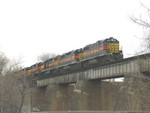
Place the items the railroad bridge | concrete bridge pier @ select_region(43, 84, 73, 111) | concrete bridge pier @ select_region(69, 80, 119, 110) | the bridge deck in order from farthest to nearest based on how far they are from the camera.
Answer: concrete bridge pier @ select_region(43, 84, 73, 111)
concrete bridge pier @ select_region(69, 80, 119, 110)
the bridge deck
the railroad bridge

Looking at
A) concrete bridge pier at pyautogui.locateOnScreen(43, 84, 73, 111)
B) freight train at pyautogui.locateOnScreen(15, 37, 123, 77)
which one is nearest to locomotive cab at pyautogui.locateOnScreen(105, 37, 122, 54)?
freight train at pyautogui.locateOnScreen(15, 37, 123, 77)

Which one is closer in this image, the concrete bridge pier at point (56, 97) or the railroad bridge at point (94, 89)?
the railroad bridge at point (94, 89)

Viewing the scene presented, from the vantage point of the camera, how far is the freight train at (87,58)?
39.9 meters

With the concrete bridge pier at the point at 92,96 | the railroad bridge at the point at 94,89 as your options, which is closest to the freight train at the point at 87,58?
the railroad bridge at the point at 94,89

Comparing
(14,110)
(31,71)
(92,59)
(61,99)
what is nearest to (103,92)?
(92,59)

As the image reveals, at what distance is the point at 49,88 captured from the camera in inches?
2061

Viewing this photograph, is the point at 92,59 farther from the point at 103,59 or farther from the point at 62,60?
the point at 62,60

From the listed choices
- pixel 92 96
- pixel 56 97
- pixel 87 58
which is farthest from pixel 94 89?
pixel 56 97

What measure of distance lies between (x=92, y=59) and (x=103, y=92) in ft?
19.4

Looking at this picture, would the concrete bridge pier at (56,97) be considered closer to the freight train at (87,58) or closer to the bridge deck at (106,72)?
the bridge deck at (106,72)

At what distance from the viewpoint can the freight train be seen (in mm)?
39875

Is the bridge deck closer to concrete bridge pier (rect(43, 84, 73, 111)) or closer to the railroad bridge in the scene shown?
the railroad bridge

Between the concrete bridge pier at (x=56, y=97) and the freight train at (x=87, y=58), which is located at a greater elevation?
the freight train at (x=87, y=58)

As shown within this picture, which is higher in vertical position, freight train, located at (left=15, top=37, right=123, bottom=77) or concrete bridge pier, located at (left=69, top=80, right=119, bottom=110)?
freight train, located at (left=15, top=37, right=123, bottom=77)
